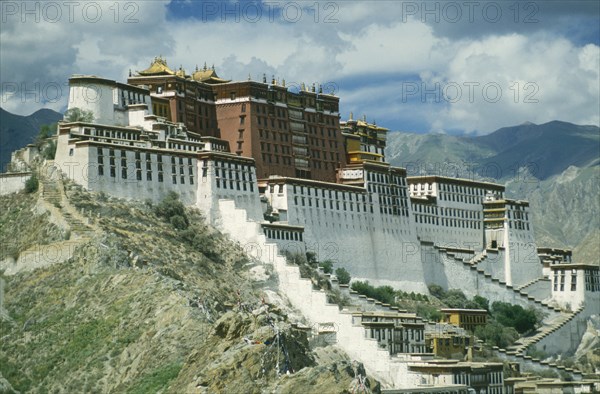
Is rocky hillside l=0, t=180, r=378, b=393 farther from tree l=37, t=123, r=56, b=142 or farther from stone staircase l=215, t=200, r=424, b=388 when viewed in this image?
tree l=37, t=123, r=56, b=142

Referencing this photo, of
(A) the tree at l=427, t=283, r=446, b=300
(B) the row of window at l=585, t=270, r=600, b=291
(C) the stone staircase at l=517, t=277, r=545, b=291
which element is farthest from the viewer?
(B) the row of window at l=585, t=270, r=600, b=291

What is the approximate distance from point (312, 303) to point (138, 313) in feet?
83.2

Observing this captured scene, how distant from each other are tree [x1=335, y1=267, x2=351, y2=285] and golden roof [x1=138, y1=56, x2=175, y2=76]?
2485 centimetres

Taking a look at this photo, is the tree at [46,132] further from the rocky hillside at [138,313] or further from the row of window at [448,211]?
the row of window at [448,211]

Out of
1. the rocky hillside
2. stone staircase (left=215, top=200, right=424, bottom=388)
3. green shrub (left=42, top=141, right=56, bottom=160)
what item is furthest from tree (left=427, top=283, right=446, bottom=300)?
green shrub (left=42, top=141, right=56, bottom=160)

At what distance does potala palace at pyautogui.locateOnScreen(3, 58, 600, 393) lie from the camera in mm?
129125

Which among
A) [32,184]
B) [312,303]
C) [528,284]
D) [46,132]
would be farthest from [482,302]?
[32,184]

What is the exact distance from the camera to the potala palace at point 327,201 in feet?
424

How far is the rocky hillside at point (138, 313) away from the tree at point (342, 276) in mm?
11773

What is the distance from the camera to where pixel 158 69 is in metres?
150

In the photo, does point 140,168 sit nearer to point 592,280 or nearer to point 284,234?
point 284,234

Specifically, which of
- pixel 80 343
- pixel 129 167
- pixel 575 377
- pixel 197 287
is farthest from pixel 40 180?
pixel 575 377

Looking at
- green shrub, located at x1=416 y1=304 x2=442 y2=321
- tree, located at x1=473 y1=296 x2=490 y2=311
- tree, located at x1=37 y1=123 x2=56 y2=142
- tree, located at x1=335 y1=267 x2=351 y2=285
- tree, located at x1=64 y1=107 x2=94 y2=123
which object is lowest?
green shrub, located at x1=416 y1=304 x2=442 y2=321

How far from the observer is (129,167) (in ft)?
430
